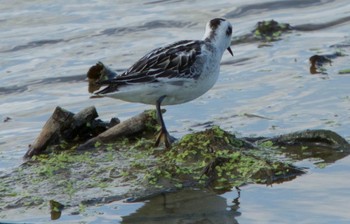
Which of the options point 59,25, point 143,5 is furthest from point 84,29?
point 143,5

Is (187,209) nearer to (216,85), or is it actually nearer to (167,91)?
(167,91)

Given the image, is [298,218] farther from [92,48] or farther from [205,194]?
[92,48]

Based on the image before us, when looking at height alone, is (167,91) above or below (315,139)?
above

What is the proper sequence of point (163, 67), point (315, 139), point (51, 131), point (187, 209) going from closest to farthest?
1. point (187, 209)
2. point (315, 139)
3. point (163, 67)
4. point (51, 131)

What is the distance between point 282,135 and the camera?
8648 millimetres

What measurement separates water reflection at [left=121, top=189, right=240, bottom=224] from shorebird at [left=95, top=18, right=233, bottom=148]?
1.24m

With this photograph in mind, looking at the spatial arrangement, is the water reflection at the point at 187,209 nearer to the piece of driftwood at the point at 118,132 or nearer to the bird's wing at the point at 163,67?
the bird's wing at the point at 163,67

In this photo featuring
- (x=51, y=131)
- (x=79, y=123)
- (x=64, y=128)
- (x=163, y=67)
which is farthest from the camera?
(x=79, y=123)

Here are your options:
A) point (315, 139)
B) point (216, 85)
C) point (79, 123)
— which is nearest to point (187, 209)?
point (315, 139)

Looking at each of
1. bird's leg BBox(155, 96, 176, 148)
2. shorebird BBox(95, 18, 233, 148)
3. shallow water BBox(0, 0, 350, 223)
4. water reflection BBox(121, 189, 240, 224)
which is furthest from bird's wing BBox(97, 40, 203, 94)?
water reflection BBox(121, 189, 240, 224)

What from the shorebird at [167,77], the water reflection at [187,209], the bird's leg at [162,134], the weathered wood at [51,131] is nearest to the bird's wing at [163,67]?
the shorebird at [167,77]

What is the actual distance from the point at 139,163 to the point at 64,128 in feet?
3.58

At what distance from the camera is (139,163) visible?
816cm

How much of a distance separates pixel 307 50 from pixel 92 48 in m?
2.96
